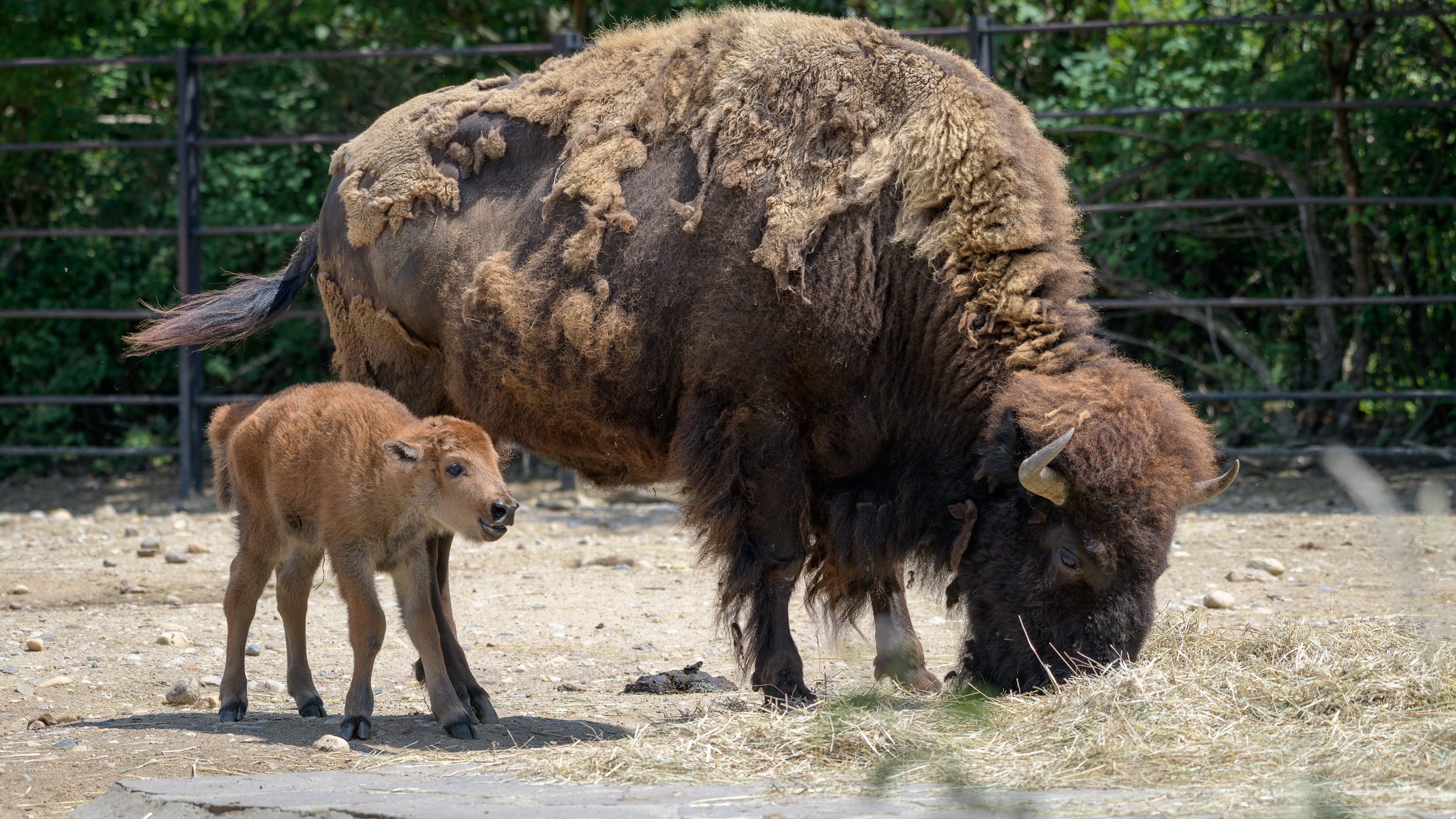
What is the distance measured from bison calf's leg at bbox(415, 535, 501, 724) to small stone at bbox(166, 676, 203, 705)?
2.63ft

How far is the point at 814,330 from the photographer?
186 inches

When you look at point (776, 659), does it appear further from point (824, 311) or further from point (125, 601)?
point (125, 601)

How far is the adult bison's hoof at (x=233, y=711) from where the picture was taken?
179 inches

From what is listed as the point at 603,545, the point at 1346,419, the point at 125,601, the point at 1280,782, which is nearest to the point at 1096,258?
the point at 1346,419

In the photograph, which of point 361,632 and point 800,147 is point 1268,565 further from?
point 361,632

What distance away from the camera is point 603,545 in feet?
29.0

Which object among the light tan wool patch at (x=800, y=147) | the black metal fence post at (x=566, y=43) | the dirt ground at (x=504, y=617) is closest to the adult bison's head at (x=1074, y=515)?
the light tan wool patch at (x=800, y=147)

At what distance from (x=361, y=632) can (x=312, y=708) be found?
509 mm

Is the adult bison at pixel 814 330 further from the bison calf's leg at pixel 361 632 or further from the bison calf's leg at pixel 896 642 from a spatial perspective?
the bison calf's leg at pixel 361 632

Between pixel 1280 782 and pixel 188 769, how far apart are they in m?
2.93

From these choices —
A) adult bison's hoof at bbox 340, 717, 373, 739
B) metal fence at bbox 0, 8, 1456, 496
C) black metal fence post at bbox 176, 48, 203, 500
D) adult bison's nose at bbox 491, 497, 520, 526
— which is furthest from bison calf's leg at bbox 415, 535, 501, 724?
black metal fence post at bbox 176, 48, 203, 500

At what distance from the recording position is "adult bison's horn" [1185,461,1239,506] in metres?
4.33

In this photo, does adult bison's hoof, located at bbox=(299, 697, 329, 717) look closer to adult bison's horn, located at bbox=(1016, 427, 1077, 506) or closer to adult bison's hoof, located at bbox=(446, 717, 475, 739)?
adult bison's hoof, located at bbox=(446, 717, 475, 739)

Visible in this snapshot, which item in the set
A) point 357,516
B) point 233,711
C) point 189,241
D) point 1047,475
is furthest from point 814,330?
point 189,241
